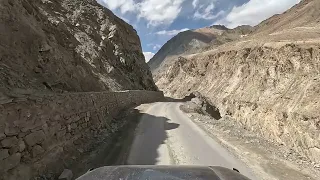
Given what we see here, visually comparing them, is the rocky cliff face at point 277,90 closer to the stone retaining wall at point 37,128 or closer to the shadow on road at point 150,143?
the shadow on road at point 150,143

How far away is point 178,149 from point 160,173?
8156 millimetres

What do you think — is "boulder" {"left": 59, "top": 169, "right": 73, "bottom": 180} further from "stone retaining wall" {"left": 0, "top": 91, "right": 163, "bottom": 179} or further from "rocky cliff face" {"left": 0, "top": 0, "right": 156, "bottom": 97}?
"rocky cliff face" {"left": 0, "top": 0, "right": 156, "bottom": 97}

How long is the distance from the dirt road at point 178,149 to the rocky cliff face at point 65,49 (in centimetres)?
399

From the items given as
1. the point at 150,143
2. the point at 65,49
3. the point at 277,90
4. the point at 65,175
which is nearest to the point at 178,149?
the point at 150,143

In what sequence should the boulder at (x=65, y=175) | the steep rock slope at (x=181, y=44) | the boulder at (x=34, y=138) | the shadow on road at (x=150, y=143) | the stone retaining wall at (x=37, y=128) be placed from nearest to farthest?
the stone retaining wall at (x=37, y=128)
the boulder at (x=34, y=138)
the boulder at (x=65, y=175)
the shadow on road at (x=150, y=143)
the steep rock slope at (x=181, y=44)

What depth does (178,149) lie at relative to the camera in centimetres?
1073

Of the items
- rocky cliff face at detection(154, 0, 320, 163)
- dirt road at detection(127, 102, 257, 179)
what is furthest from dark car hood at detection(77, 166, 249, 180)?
rocky cliff face at detection(154, 0, 320, 163)

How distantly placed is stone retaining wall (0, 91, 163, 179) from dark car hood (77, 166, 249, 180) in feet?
11.3

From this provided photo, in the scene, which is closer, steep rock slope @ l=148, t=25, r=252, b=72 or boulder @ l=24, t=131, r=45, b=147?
boulder @ l=24, t=131, r=45, b=147

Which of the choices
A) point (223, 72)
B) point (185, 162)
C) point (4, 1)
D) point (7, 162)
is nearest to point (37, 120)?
point (7, 162)

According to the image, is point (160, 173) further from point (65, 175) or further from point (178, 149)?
point (178, 149)

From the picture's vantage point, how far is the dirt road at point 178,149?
29.7 feet

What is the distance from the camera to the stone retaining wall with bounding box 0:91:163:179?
5.64m

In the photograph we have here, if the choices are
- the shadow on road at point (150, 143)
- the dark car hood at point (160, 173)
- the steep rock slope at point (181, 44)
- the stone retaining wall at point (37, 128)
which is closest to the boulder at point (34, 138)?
the stone retaining wall at point (37, 128)
